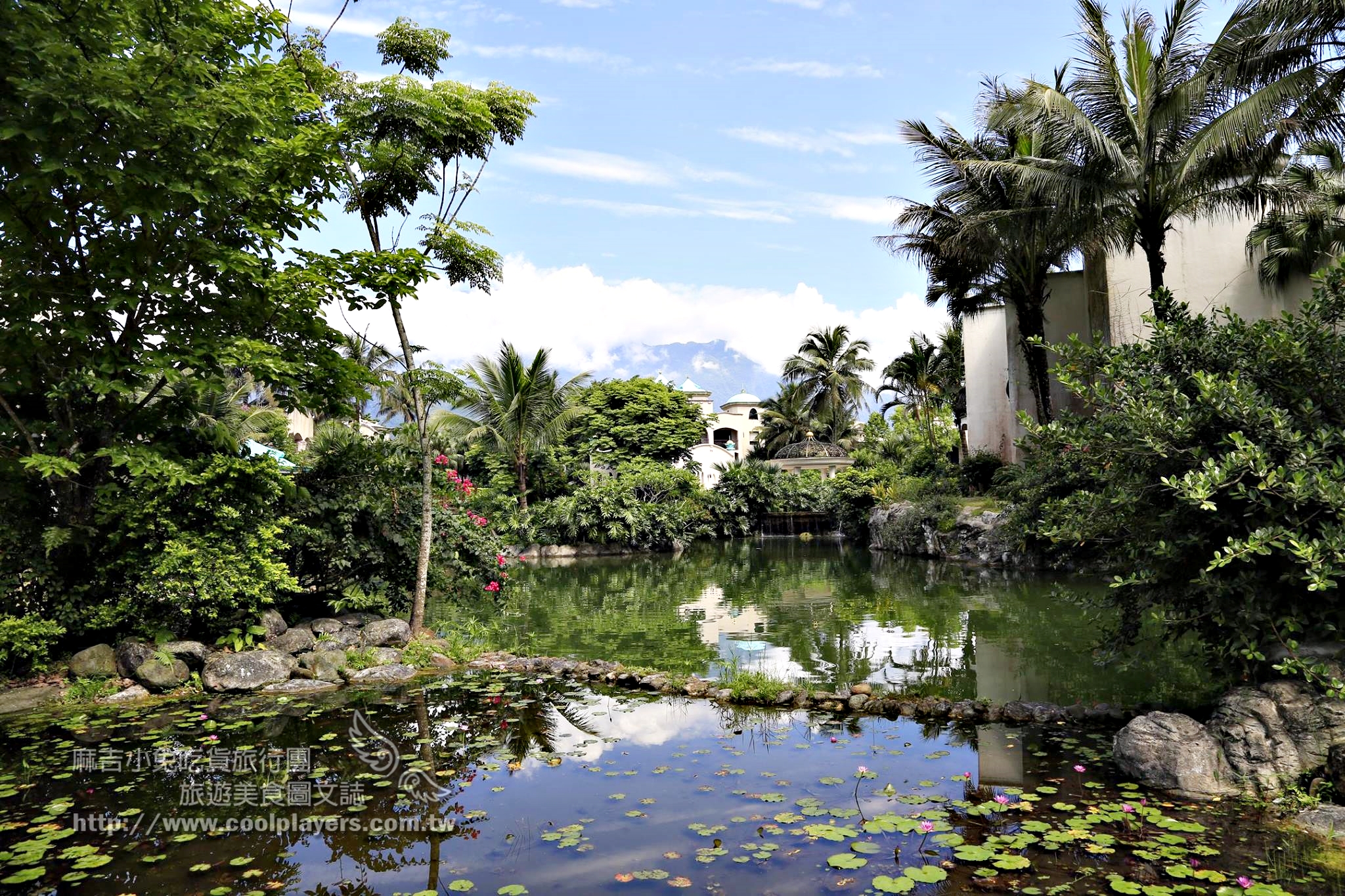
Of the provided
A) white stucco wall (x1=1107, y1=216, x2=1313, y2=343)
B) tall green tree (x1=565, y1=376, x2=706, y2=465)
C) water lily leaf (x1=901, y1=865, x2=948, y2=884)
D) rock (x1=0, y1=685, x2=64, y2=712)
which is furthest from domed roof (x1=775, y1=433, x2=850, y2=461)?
water lily leaf (x1=901, y1=865, x2=948, y2=884)

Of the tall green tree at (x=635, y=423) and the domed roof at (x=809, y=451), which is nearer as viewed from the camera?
the tall green tree at (x=635, y=423)

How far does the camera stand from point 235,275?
8727 millimetres

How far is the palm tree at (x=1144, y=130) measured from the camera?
14.6m

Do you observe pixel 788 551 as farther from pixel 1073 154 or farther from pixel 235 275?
pixel 235 275

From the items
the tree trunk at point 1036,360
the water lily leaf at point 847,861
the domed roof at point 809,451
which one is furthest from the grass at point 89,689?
the domed roof at point 809,451

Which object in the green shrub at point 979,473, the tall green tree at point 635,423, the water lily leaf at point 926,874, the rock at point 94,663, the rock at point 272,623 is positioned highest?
the tall green tree at point 635,423

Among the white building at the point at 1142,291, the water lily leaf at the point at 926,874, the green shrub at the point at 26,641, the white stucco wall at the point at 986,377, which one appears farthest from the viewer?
the white stucco wall at the point at 986,377

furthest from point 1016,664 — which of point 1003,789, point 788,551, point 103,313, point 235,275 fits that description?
point 788,551

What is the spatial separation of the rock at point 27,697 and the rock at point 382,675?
2.69 meters

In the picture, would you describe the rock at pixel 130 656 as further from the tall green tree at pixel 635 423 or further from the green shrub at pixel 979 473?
the tall green tree at pixel 635 423

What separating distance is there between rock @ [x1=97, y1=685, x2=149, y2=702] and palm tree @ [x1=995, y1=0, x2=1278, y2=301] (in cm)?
1654

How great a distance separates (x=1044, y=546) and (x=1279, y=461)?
1466cm

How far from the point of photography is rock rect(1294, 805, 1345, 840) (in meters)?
4.54

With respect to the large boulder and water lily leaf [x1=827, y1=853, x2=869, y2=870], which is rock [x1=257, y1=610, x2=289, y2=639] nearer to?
water lily leaf [x1=827, y1=853, x2=869, y2=870]
